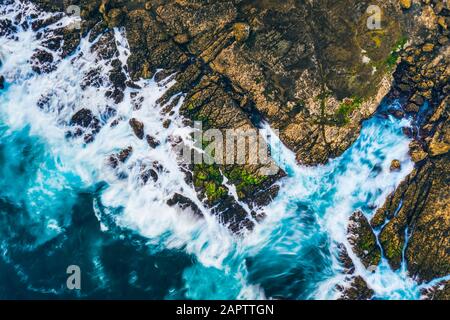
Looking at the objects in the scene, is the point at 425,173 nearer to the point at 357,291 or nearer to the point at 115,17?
the point at 357,291

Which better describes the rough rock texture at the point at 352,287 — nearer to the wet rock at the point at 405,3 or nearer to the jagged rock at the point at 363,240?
the jagged rock at the point at 363,240

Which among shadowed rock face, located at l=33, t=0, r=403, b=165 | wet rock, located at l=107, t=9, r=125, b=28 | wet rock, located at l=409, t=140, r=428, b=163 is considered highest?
wet rock, located at l=107, t=9, r=125, b=28

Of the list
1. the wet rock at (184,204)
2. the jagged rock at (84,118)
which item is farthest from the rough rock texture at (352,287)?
the jagged rock at (84,118)

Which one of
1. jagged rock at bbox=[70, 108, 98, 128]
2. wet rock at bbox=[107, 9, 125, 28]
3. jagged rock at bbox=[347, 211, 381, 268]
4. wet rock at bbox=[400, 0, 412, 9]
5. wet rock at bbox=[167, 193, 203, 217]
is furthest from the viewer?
jagged rock at bbox=[70, 108, 98, 128]

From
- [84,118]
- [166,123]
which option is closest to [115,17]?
[84,118]

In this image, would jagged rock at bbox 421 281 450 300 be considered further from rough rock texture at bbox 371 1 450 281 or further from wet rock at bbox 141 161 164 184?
wet rock at bbox 141 161 164 184

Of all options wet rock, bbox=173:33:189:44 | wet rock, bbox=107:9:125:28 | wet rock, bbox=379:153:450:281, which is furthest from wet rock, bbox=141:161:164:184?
wet rock, bbox=379:153:450:281
